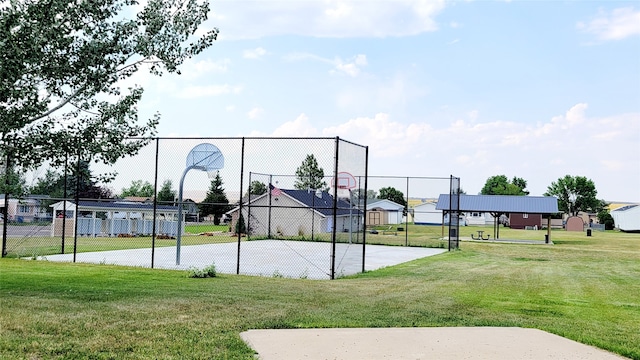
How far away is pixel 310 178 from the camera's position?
2548 cm

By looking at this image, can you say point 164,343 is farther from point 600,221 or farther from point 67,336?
point 600,221

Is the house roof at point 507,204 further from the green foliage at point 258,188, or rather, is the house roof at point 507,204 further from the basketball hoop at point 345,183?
the basketball hoop at point 345,183

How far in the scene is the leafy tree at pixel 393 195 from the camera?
71562 millimetres

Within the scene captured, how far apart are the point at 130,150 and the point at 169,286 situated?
2429 millimetres

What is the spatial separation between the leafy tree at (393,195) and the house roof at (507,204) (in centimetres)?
3026

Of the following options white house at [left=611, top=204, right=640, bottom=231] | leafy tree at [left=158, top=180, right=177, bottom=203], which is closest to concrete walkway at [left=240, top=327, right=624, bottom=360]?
leafy tree at [left=158, top=180, right=177, bottom=203]

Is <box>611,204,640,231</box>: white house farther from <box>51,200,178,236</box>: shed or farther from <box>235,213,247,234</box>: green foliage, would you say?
<box>51,200,178,236</box>: shed

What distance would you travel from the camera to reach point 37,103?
9.02m

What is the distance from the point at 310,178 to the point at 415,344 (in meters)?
19.1

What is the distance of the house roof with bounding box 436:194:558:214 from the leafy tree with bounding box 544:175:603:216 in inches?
2462

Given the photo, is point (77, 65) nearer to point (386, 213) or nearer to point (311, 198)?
point (311, 198)

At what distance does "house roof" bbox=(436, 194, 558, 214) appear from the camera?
38.3 meters

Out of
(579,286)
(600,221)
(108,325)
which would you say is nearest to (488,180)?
(600,221)

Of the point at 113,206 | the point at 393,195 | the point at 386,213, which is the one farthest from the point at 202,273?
the point at 393,195
